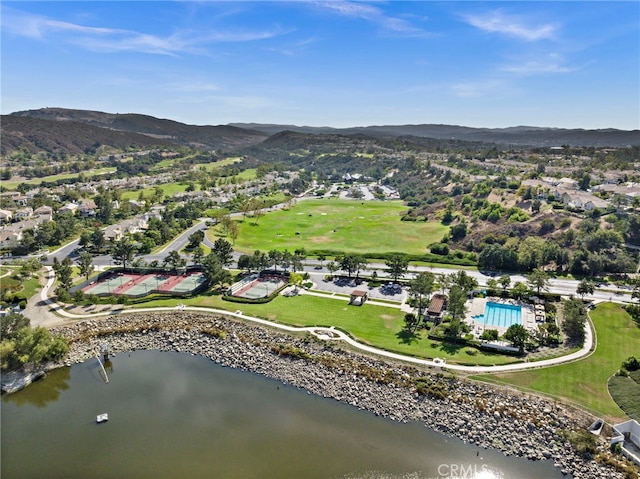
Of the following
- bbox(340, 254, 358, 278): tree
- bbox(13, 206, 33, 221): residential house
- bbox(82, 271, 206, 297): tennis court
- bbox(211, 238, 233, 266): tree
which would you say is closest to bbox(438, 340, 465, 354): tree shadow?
bbox(340, 254, 358, 278): tree

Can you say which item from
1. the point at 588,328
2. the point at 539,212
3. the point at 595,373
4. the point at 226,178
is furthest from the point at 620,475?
the point at 226,178

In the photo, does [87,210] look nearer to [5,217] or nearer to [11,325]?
[5,217]

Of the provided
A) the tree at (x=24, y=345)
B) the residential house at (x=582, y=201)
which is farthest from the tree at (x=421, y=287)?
the residential house at (x=582, y=201)

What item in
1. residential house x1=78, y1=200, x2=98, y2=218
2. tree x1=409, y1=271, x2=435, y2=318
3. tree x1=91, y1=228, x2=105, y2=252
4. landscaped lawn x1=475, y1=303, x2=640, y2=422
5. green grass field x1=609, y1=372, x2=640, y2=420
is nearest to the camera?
green grass field x1=609, y1=372, x2=640, y2=420

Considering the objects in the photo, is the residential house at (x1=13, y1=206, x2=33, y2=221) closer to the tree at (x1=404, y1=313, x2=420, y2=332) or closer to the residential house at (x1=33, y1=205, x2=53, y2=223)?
the residential house at (x1=33, y1=205, x2=53, y2=223)

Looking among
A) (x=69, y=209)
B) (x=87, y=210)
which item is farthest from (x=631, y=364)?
(x=69, y=209)

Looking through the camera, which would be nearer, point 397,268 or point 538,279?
point 538,279
